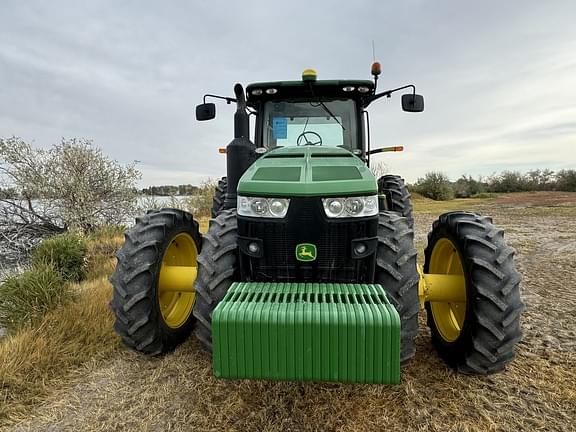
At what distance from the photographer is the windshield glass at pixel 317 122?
3643mm

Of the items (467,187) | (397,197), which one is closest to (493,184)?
(467,187)

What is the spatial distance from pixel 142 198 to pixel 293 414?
9.48 m

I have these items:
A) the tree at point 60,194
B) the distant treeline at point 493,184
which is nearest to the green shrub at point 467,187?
the distant treeline at point 493,184

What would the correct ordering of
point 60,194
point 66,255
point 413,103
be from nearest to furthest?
point 413,103 → point 66,255 → point 60,194

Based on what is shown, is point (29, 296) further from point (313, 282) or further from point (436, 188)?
point (436, 188)

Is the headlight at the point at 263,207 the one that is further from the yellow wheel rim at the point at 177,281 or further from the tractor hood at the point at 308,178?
the yellow wheel rim at the point at 177,281

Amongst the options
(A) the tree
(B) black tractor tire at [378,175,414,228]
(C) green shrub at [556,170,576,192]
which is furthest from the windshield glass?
(C) green shrub at [556,170,576,192]

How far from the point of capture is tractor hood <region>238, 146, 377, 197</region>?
81.7 inches

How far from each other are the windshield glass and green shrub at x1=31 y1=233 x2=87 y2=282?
4099 millimetres

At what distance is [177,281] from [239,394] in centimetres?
100

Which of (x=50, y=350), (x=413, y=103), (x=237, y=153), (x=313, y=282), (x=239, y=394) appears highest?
(x=413, y=103)

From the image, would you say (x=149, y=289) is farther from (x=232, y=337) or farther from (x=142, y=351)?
(x=232, y=337)

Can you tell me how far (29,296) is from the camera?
3654mm

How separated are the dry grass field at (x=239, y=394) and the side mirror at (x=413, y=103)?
7.19 feet
